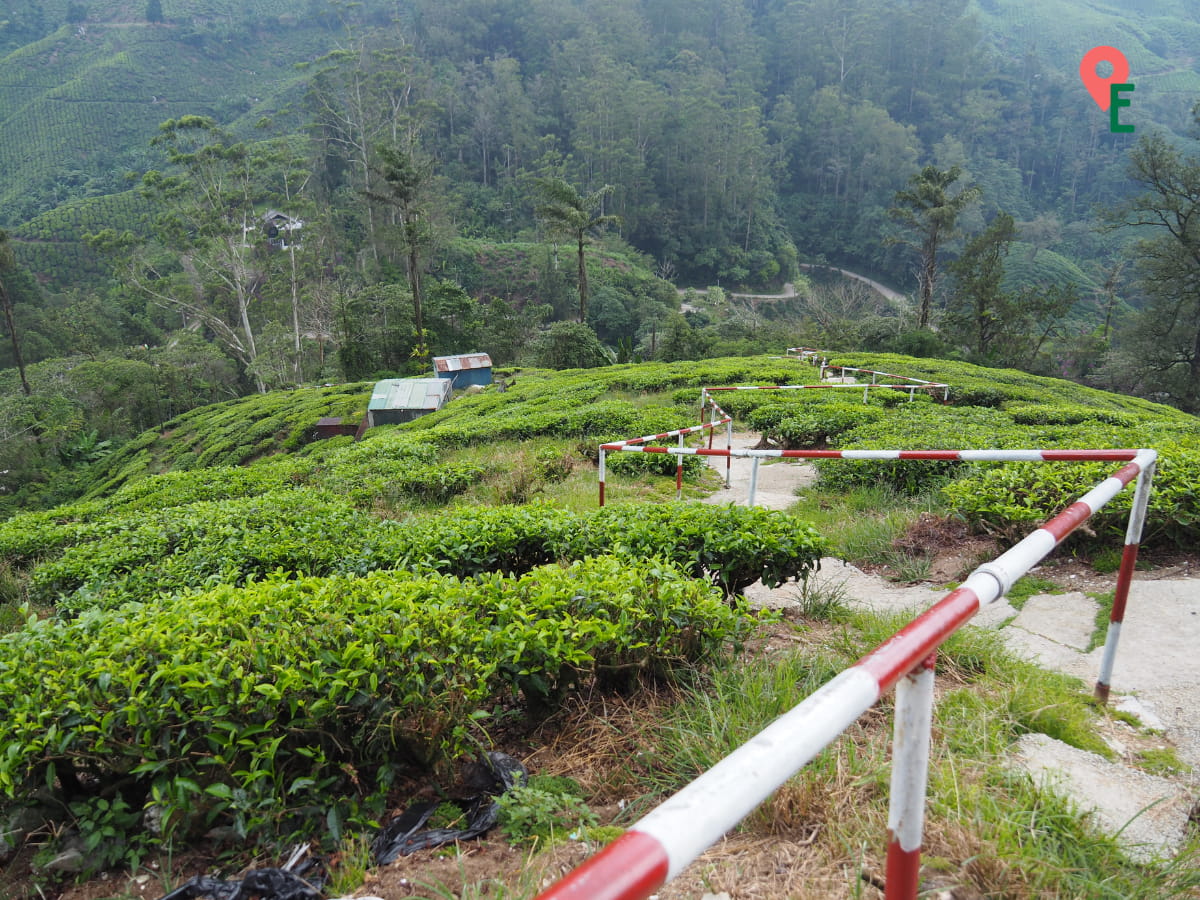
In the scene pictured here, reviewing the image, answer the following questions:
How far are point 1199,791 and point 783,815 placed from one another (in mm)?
1434

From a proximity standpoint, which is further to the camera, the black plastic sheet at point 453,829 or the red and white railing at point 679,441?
the red and white railing at point 679,441

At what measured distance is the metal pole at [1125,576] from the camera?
271 centimetres

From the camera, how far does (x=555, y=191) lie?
33844mm

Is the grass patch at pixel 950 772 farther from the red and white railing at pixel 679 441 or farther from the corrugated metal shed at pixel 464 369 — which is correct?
the corrugated metal shed at pixel 464 369

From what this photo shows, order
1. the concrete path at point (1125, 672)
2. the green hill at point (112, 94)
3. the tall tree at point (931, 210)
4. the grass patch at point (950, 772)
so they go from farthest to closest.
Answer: the green hill at point (112, 94) → the tall tree at point (931, 210) → the concrete path at point (1125, 672) → the grass patch at point (950, 772)

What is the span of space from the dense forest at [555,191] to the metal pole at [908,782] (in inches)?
1172

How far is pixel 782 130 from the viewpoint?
80188 millimetres

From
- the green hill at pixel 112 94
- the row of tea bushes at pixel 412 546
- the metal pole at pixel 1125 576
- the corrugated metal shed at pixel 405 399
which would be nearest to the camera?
the metal pole at pixel 1125 576

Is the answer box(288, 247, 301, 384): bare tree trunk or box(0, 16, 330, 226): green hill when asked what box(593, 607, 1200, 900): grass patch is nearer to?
box(288, 247, 301, 384): bare tree trunk

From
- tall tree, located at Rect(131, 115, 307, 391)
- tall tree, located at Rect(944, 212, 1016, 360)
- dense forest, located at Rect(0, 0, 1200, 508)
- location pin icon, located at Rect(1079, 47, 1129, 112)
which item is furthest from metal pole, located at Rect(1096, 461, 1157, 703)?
location pin icon, located at Rect(1079, 47, 1129, 112)

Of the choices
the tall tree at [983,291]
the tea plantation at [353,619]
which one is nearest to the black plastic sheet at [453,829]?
the tea plantation at [353,619]

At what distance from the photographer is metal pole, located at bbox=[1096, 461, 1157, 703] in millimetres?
2713

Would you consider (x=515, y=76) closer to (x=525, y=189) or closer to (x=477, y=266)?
(x=525, y=189)

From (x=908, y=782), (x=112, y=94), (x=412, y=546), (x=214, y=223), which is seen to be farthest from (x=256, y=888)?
(x=112, y=94)
